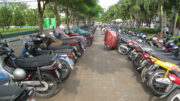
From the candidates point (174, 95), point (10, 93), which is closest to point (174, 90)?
point (174, 95)

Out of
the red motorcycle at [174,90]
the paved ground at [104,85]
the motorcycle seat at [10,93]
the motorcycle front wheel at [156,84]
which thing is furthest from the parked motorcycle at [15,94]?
the motorcycle front wheel at [156,84]

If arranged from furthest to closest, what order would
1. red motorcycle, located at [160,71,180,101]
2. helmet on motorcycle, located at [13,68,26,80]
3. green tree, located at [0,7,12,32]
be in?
green tree, located at [0,7,12,32]
helmet on motorcycle, located at [13,68,26,80]
red motorcycle, located at [160,71,180,101]

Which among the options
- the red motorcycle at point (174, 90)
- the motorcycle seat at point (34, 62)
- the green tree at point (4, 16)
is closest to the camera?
the red motorcycle at point (174, 90)

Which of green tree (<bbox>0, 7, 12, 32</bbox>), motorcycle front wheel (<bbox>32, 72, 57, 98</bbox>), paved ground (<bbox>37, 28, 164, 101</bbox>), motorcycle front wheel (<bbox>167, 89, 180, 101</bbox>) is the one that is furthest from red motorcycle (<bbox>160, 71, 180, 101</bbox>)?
green tree (<bbox>0, 7, 12, 32</bbox>)

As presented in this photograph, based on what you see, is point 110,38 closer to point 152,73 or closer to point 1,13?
point 152,73

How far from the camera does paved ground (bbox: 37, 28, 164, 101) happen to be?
11.5 ft

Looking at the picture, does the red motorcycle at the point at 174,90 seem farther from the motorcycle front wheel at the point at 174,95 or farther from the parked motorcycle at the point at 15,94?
the parked motorcycle at the point at 15,94

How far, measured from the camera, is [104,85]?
4141mm

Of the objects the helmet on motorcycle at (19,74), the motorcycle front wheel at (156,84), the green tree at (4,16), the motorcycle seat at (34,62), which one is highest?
the green tree at (4,16)

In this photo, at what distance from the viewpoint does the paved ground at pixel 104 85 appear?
3.52m

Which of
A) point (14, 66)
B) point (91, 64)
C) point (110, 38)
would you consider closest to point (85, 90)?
point (14, 66)

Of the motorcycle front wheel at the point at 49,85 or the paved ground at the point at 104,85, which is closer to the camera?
the motorcycle front wheel at the point at 49,85

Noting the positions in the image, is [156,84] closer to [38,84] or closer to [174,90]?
[174,90]

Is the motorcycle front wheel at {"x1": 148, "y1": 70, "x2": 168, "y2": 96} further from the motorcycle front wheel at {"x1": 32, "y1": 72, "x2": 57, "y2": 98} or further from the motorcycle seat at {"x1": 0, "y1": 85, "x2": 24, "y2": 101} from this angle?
the motorcycle seat at {"x1": 0, "y1": 85, "x2": 24, "y2": 101}
